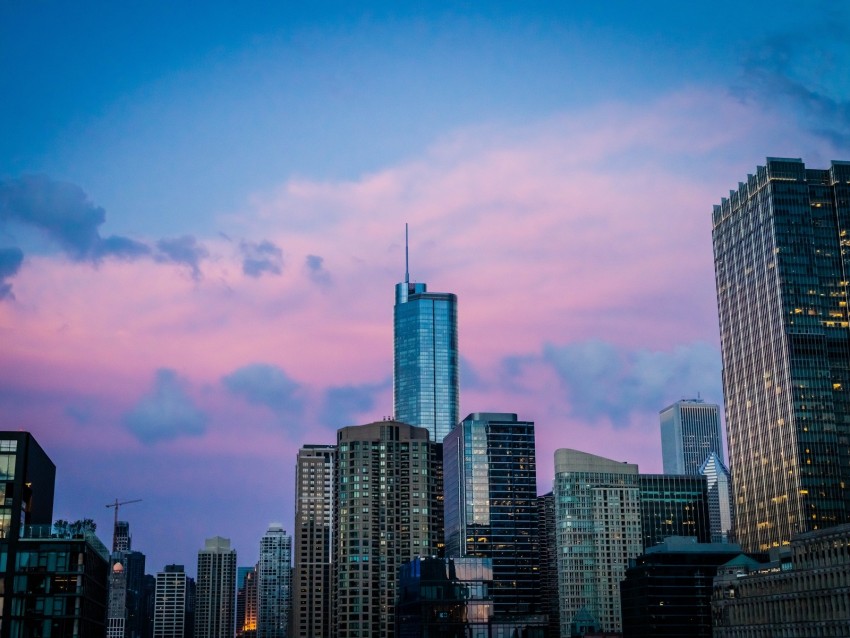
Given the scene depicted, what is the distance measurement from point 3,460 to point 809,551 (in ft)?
427

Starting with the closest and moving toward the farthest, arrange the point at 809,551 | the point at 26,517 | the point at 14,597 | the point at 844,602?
the point at 14,597 < the point at 26,517 < the point at 844,602 < the point at 809,551

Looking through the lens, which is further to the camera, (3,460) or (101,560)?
(101,560)

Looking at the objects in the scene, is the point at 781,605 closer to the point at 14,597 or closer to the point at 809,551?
the point at 809,551

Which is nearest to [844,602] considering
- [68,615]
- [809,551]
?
[809,551]

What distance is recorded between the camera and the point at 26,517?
484 feet

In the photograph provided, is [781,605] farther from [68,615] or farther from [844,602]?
[68,615]

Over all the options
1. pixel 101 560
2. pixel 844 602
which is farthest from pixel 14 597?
pixel 844 602

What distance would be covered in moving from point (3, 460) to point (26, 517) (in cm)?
1415

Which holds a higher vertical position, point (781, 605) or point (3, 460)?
point (3, 460)

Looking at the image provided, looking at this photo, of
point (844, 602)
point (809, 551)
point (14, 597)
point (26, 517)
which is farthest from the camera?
point (809, 551)

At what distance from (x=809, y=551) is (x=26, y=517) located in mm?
126107

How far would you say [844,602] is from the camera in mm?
174875

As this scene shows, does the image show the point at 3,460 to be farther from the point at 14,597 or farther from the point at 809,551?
the point at 809,551

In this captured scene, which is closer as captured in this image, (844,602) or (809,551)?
(844,602)
